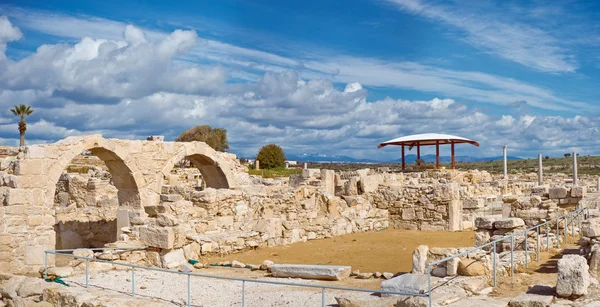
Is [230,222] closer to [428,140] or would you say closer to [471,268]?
[471,268]

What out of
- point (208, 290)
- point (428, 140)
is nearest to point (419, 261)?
point (208, 290)

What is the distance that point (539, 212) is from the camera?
12.2 meters

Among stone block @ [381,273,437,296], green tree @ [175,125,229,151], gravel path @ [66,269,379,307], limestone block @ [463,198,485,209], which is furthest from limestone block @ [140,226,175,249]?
green tree @ [175,125,229,151]

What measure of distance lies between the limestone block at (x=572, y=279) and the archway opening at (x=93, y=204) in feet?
34.5

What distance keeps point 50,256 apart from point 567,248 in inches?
396

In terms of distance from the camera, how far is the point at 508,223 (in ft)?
32.4

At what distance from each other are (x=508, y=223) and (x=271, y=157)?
151ft

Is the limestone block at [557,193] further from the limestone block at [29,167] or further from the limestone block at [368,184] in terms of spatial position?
the limestone block at [29,167]

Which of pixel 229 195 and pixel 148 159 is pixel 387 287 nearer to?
pixel 229 195

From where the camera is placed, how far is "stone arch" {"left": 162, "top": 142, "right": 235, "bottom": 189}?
17.5 metres

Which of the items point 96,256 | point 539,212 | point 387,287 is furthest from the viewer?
point 539,212

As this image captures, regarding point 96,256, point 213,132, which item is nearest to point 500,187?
point 96,256

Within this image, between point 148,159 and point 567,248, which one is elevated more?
point 148,159

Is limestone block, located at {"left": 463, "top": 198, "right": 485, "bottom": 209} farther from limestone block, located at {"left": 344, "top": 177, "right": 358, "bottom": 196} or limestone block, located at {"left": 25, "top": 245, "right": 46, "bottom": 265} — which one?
limestone block, located at {"left": 25, "top": 245, "right": 46, "bottom": 265}
